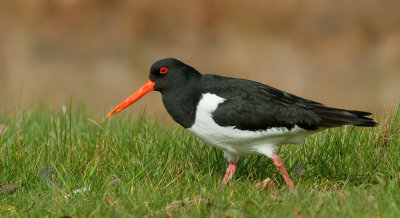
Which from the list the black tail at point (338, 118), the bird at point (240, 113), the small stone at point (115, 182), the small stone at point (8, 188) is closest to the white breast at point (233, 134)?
the bird at point (240, 113)

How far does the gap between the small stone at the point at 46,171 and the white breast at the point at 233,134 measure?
117 centimetres

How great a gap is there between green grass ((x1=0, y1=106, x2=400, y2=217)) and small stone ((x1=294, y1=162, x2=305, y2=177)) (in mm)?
35

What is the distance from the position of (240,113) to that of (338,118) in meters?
0.82

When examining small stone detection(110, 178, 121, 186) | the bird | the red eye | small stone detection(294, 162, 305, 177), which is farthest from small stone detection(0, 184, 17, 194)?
small stone detection(294, 162, 305, 177)

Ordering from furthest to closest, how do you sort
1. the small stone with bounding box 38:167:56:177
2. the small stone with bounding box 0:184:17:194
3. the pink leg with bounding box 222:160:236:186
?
the pink leg with bounding box 222:160:236:186
the small stone with bounding box 38:167:56:177
the small stone with bounding box 0:184:17:194

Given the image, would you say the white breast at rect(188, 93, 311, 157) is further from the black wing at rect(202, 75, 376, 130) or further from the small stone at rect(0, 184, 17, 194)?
the small stone at rect(0, 184, 17, 194)

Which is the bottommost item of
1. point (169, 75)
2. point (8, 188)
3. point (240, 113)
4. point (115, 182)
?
point (8, 188)

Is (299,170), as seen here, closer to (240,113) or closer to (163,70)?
(240,113)

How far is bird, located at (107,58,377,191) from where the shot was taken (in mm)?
4934

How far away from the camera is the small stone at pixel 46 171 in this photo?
16.6ft

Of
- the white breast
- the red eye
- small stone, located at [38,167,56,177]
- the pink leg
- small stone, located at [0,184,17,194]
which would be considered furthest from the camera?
the red eye

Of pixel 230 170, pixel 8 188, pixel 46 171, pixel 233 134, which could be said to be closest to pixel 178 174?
pixel 230 170

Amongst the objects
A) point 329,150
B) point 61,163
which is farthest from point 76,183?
point 329,150

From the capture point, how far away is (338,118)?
16.8 feet
